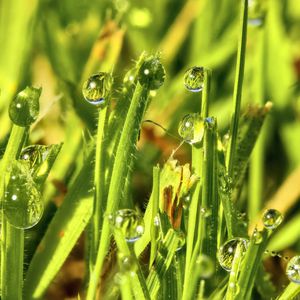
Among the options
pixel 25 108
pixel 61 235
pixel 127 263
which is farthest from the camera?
pixel 61 235

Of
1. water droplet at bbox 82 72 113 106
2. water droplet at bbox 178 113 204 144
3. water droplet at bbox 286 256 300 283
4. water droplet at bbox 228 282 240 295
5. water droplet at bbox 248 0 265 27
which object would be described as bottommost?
water droplet at bbox 228 282 240 295

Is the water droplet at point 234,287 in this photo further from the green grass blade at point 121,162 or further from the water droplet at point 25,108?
the water droplet at point 25,108

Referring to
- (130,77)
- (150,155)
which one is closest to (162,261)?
(130,77)

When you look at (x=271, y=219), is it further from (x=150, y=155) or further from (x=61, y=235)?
(x=150, y=155)

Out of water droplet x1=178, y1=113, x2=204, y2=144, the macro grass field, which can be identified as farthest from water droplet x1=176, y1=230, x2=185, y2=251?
water droplet x1=178, y1=113, x2=204, y2=144

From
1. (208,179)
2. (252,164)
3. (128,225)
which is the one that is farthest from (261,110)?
(128,225)

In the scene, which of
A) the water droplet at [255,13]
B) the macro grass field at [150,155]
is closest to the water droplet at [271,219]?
the macro grass field at [150,155]

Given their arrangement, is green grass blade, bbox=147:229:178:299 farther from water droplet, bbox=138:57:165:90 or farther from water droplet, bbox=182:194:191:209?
water droplet, bbox=138:57:165:90
